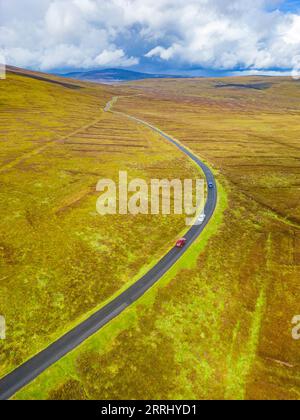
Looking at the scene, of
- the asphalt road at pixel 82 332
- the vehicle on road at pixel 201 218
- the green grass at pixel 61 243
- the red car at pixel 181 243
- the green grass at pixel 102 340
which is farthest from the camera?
the vehicle on road at pixel 201 218

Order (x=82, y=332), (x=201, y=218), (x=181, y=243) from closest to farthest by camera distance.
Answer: (x=82, y=332)
(x=181, y=243)
(x=201, y=218)

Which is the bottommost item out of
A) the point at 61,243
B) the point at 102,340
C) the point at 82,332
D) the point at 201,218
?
the point at 102,340

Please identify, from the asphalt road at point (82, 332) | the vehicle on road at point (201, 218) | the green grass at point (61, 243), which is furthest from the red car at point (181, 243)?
the vehicle on road at point (201, 218)

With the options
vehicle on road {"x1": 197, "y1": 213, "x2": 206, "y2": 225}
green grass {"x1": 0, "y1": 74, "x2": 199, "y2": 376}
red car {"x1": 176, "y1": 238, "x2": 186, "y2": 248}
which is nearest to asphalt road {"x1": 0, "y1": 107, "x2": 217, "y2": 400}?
red car {"x1": 176, "y1": 238, "x2": 186, "y2": 248}

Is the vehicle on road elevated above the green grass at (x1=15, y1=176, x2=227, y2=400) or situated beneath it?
elevated above

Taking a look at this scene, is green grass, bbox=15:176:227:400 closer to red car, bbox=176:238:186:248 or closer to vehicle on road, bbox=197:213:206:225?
red car, bbox=176:238:186:248

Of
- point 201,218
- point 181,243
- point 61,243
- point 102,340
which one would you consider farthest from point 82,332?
point 201,218

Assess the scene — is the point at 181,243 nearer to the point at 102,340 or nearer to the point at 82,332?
the point at 102,340

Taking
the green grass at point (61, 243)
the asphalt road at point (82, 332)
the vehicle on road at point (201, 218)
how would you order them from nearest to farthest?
the asphalt road at point (82, 332), the green grass at point (61, 243), the vehicle on road at point (201, 218)

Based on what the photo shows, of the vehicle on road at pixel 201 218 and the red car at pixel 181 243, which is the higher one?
the vehicle on road at pixel 201 218

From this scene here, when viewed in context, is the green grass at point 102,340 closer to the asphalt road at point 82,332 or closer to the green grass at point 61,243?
the asphalt road at point 82,332

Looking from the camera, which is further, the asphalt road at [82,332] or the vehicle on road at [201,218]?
the vehicle on road at [201,218]
